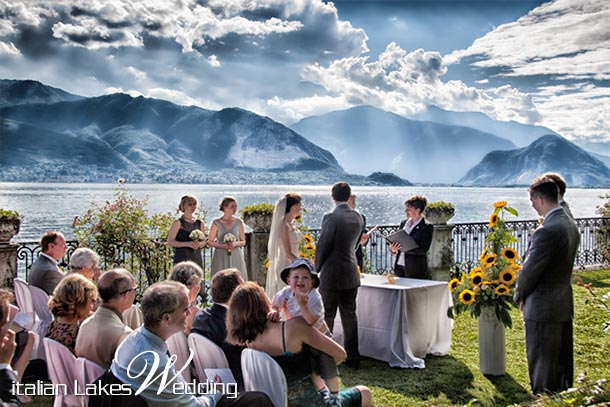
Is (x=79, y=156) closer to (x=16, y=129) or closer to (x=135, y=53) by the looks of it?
(x=16, y=129)

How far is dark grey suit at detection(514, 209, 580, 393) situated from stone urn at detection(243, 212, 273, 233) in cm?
497

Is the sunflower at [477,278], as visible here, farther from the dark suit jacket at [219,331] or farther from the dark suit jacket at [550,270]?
the dark suit jacket at [219,331]

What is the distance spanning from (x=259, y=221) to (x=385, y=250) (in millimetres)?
4488

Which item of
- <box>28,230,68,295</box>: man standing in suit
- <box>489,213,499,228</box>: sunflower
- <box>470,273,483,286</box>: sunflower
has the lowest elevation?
<box>470,273,483,286</box>: sunflower

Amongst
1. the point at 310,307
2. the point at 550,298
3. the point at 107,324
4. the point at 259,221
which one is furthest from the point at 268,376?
the point at 259,221

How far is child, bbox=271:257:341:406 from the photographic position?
11.4ft

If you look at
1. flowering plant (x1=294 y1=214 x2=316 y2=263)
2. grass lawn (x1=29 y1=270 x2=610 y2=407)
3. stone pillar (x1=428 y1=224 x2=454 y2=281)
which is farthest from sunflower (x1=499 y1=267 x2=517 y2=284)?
stone pillar (x1=428 y1=224 x2=454 y2=281)

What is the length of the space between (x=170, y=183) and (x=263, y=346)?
17345 centimetres

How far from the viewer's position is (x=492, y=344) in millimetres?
5887

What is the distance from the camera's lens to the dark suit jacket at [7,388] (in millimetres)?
2651

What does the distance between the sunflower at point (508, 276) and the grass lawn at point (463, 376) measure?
1.03 meters

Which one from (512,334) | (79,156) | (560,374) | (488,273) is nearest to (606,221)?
(512,334)

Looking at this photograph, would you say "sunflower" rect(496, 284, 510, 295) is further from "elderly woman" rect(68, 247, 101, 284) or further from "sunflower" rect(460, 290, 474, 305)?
"elderly woman" rect(68, 247, 101, 284)

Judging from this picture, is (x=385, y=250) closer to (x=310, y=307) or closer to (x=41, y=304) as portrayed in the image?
(x=310, y=307)
